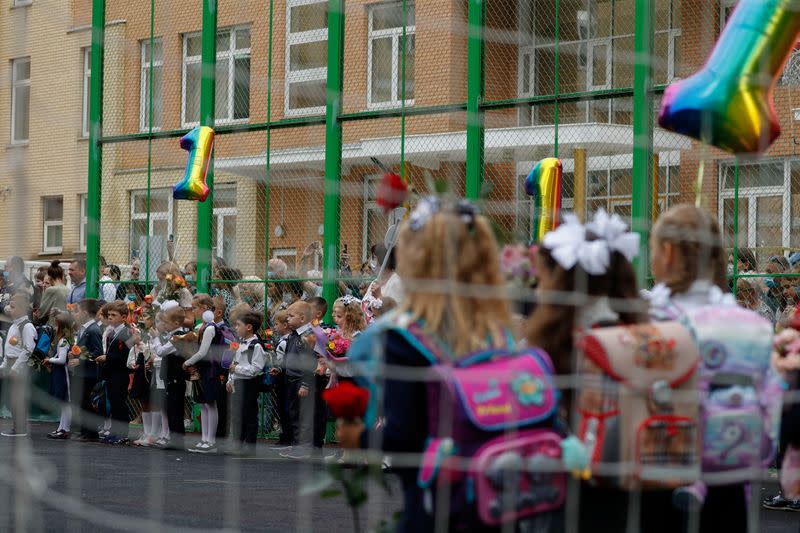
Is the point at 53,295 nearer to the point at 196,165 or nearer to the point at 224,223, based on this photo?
the point at 224,223

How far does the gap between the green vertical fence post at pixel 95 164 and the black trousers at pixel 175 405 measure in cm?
309

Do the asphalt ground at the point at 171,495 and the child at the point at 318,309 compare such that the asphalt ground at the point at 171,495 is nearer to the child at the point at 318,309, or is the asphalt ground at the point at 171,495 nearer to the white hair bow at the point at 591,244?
the child at the point at 318,309

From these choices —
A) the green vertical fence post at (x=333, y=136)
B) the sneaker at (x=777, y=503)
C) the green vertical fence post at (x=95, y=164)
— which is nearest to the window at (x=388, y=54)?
the green vertical fence post at (x=333, y=136)

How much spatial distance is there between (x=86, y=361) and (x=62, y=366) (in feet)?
2.32

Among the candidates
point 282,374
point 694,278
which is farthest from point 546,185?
point 694,278

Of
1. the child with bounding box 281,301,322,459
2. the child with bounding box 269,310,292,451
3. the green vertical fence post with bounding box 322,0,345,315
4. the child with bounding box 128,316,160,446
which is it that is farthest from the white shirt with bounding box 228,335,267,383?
the green vertical fence post with bounding box 322,0,345,315

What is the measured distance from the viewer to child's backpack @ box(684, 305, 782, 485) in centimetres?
410

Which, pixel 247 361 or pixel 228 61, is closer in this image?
pixel 247 361

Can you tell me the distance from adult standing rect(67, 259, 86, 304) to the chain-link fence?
0.48m

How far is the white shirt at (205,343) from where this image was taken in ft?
42.9

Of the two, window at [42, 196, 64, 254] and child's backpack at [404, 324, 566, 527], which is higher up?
window at [42, 196, 64, 254]

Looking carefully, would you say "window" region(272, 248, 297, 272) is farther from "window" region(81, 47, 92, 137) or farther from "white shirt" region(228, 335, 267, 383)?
"window" region(81, 47, 92, 137)

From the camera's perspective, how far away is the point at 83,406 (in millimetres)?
15211

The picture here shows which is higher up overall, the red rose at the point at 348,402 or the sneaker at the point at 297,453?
the red rose at the point at 348,402
